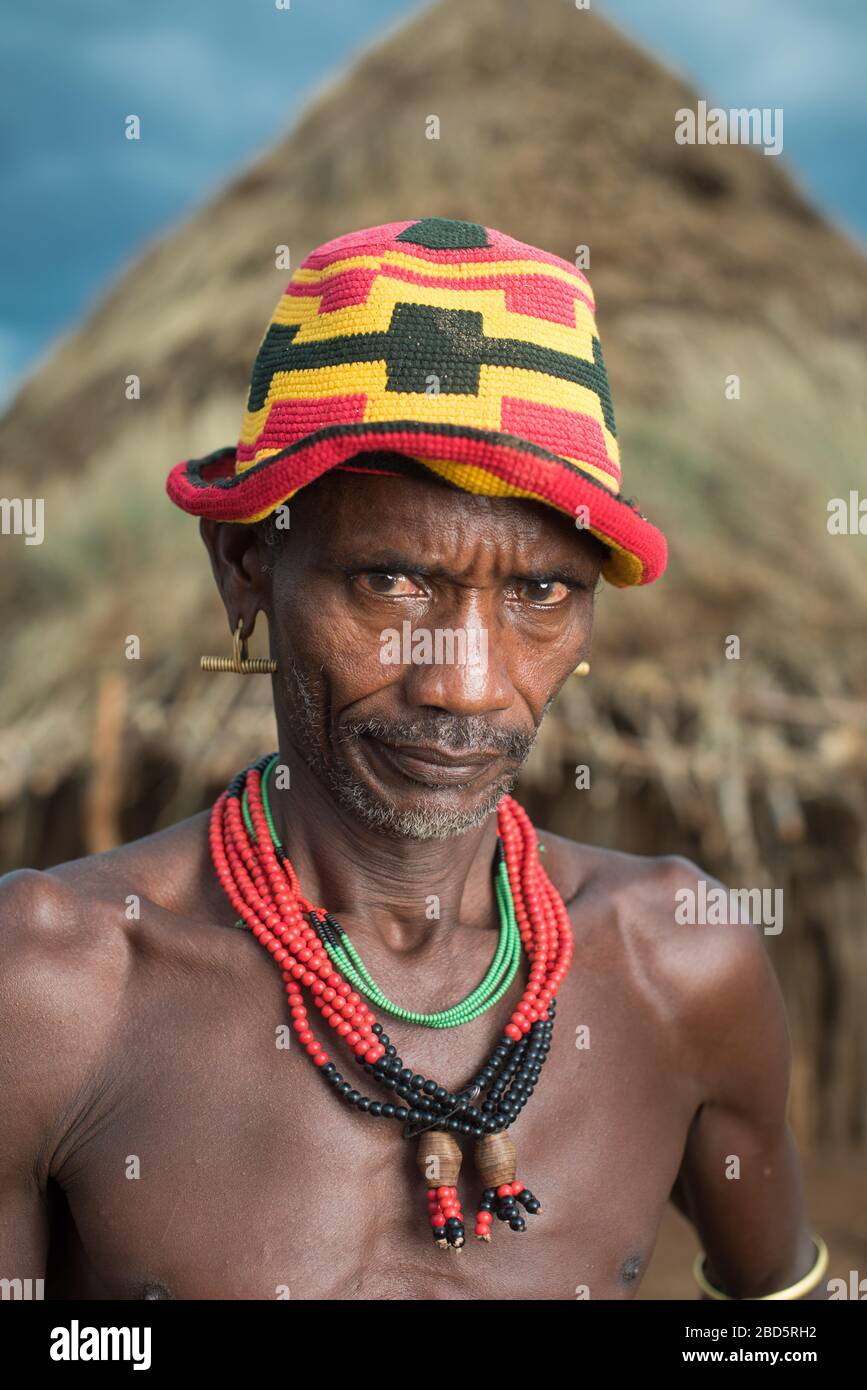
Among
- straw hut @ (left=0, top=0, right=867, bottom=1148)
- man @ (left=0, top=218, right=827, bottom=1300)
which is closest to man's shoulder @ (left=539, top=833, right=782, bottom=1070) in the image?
man @ (left=0, top=218, right=827, bottom=1300)

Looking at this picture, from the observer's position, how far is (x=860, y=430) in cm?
572

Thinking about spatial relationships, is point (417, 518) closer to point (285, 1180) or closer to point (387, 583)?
point (387, 583)

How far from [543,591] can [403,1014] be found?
62 cm

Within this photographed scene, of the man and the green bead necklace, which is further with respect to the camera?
the green bead necklace

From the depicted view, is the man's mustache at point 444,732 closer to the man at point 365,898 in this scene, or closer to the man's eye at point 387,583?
the man at point 365,898

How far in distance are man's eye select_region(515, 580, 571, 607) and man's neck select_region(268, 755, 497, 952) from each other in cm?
38

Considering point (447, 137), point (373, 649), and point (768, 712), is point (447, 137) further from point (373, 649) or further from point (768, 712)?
point (373, 649)

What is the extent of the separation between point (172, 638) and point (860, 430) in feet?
10.1

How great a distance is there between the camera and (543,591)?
68.4 inches

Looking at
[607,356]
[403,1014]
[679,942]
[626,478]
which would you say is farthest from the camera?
[607,356]

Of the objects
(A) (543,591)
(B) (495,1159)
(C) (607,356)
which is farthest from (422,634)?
(C) (607,356)

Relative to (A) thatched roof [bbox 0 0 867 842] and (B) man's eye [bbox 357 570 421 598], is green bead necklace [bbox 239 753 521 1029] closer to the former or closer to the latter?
(B) man's eye [bbox 357 570 421 598]

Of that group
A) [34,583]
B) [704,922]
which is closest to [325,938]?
[704,922]

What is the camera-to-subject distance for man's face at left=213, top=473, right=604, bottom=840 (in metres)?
1.65
